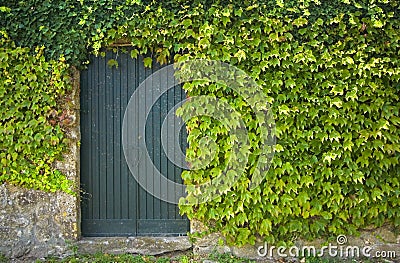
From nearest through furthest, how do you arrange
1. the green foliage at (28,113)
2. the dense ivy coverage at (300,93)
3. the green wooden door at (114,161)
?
1. the dense ivy coverage at (300,93)
2. the green foliage at (28,113)
3. the green wooden door at (114,161)

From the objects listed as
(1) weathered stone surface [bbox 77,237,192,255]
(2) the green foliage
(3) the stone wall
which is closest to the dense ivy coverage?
(2) the green foliage

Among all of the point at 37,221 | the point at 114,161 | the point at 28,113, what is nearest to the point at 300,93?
the point at 114,161

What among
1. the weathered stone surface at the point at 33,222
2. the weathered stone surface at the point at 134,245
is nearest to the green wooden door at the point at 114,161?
the weathered stone surface at the point at 134,245

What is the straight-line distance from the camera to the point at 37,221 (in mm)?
4371

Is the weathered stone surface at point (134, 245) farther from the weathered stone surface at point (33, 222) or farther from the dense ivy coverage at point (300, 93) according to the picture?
the dense ivy coverage at point (300, 93)

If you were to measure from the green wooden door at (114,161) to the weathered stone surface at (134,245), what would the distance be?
12 centimetres

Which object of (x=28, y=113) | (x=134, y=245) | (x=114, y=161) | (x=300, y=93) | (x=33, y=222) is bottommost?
(x=134, y=245)

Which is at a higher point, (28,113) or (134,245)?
(28,113)

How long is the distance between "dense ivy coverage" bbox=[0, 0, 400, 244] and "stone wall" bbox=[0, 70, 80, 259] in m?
1.20

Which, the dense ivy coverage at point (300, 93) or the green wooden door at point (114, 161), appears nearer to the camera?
the dense ivy coverage at point (300, 93)

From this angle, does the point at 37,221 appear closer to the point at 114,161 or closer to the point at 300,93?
the point at 114,161

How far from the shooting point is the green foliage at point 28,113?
428 centimetres

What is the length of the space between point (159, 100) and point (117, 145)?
64 centimetres

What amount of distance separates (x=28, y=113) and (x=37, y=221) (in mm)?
1090
